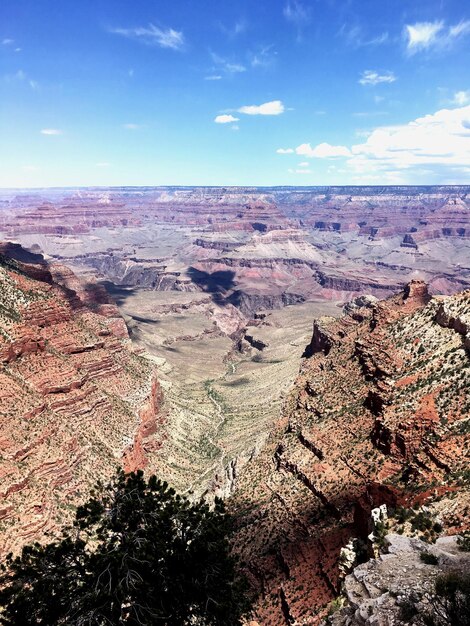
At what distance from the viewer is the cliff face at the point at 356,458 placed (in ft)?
97.3

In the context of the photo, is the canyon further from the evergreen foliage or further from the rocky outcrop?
the evergreen foliage

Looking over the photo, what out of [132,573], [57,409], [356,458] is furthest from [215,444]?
[132,573]

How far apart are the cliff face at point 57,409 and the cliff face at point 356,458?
16.8 m

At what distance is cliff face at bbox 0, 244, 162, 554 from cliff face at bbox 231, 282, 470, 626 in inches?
662

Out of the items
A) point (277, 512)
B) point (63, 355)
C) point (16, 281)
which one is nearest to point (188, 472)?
point (63, 355)

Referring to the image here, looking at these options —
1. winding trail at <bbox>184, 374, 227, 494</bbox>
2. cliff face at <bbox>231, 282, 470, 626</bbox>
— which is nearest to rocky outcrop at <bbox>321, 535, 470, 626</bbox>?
cliff face at <bbox>231, 282, 470, 626</bbox>

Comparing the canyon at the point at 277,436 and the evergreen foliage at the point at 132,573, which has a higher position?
the evergreen foliage at the point at 132,573

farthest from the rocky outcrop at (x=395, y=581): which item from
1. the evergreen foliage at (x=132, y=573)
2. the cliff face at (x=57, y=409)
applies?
the cliff face at (x=57, y=409)

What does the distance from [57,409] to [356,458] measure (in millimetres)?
33908

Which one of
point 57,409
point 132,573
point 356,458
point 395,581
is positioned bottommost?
point 57,409

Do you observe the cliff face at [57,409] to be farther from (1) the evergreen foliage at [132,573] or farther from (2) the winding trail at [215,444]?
(1) the evergreen foliage at [132,573]

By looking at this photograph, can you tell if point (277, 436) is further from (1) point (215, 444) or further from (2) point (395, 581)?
(2) point (395, 581)

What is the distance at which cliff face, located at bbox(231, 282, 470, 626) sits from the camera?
2966 cm

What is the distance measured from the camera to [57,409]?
177ft
